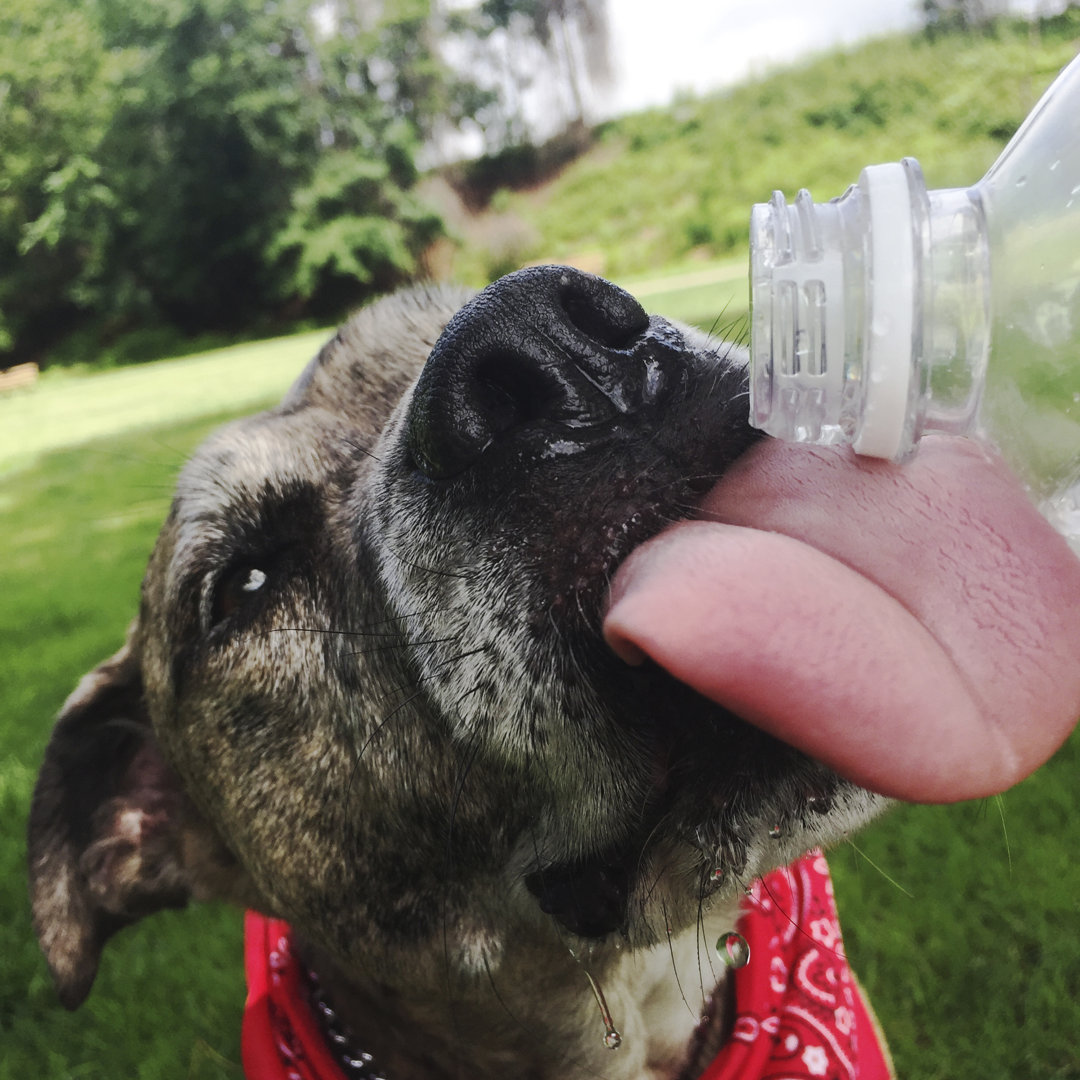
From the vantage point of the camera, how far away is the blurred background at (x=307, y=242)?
396cm

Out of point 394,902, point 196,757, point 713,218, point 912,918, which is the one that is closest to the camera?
point 394,902

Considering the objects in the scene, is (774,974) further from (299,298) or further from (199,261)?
(199,261)

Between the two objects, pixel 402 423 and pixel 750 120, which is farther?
pixel 750 120

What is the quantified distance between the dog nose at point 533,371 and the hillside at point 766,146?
85.9 feet

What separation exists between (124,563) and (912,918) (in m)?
7.92

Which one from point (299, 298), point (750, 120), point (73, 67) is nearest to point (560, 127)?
point (750, 120)

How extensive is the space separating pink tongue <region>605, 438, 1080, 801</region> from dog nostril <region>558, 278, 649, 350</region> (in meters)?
0.46

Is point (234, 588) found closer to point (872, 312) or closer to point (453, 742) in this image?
point (453, 742)

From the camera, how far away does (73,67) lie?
45.6 meters

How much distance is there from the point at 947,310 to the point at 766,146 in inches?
1495

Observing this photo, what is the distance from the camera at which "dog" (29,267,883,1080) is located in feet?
5.25

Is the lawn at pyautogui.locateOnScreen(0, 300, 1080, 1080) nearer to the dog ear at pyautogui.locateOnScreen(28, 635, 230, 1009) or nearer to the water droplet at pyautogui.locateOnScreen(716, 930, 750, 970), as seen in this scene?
the water droplet at pyautogui.locateOnScreen(716, 930, 750, 970)

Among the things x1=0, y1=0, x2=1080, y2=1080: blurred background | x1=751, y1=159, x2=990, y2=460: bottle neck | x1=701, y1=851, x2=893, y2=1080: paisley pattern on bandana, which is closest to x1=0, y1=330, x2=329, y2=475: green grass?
x1=0, y1=0, x2=1080, y2=1080: blurred background

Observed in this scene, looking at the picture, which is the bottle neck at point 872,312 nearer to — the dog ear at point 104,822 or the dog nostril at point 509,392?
the dog nostril at point 509,392
